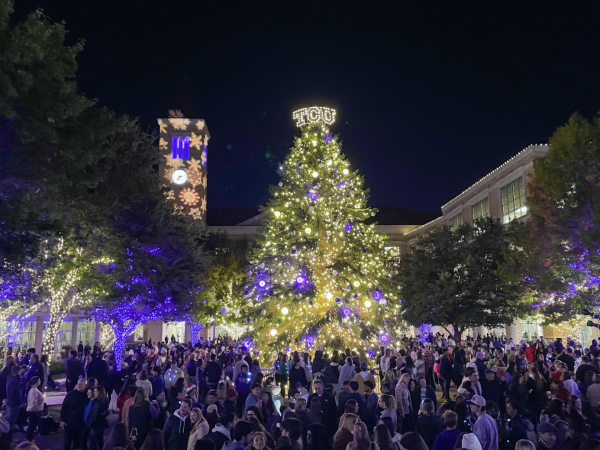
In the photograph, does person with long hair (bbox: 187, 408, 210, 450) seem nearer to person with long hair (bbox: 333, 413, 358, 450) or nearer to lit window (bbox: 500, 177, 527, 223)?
person with long hair (bbox: 333, 413, 358, 450)

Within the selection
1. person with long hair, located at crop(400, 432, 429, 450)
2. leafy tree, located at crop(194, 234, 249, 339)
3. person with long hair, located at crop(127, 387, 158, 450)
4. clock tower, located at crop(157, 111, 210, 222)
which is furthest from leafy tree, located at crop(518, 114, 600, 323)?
clock tower, located at crop(157, 111, 210, 222)

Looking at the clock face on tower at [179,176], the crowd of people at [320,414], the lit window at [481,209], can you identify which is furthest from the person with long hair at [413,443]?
the clock face on tower at [179,176]

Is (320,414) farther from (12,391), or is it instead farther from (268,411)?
(12,391)

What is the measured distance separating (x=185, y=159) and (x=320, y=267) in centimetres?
3351

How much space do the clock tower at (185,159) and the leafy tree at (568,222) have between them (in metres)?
34.9

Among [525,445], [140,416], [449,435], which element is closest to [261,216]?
[140,416]

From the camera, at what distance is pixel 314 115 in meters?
24.3

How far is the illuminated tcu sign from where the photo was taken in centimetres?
2419

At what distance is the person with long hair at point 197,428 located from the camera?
646cm

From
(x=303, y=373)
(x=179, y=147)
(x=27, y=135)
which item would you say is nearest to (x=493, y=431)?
(x=303, y=373)

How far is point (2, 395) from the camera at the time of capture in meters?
12.2

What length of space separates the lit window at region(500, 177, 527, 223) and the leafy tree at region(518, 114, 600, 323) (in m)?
10.0

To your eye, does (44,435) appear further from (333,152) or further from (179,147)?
(179,147)

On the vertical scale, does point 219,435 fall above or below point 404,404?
above
